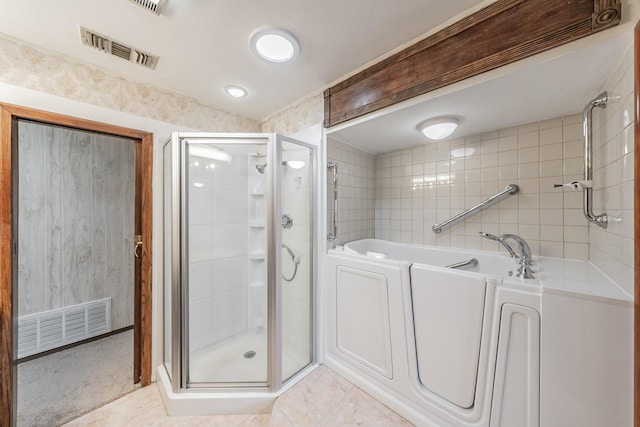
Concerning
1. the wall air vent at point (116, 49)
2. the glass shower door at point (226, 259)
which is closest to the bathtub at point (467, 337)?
the glass shower door at point (226, 259)

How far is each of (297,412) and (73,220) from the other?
106 inches

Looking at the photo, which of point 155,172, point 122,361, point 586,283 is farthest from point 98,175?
point 586,283

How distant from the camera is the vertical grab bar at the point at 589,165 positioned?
1049 mm

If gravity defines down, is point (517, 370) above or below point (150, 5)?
below

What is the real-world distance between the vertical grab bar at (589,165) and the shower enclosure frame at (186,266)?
1627 millimetres

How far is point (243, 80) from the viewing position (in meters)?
1.73

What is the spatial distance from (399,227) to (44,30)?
2.71 meters

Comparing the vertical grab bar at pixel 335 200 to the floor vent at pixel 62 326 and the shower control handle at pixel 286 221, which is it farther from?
the floor vent at pixel 62 326

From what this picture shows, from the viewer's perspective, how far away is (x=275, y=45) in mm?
1363

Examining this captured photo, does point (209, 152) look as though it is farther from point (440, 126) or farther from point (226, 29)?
point (440, 126)

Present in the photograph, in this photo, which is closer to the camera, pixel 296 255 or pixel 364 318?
pixel 364 318

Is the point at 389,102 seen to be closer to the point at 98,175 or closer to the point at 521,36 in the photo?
the point at 521,36

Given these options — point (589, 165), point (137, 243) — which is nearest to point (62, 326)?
point (137, 243)

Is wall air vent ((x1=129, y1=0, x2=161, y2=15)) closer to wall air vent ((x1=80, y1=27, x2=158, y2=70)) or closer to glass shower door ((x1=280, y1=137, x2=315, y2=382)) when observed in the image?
wall air vent ((x1=80, y1=27, x2=158, y2=70))
